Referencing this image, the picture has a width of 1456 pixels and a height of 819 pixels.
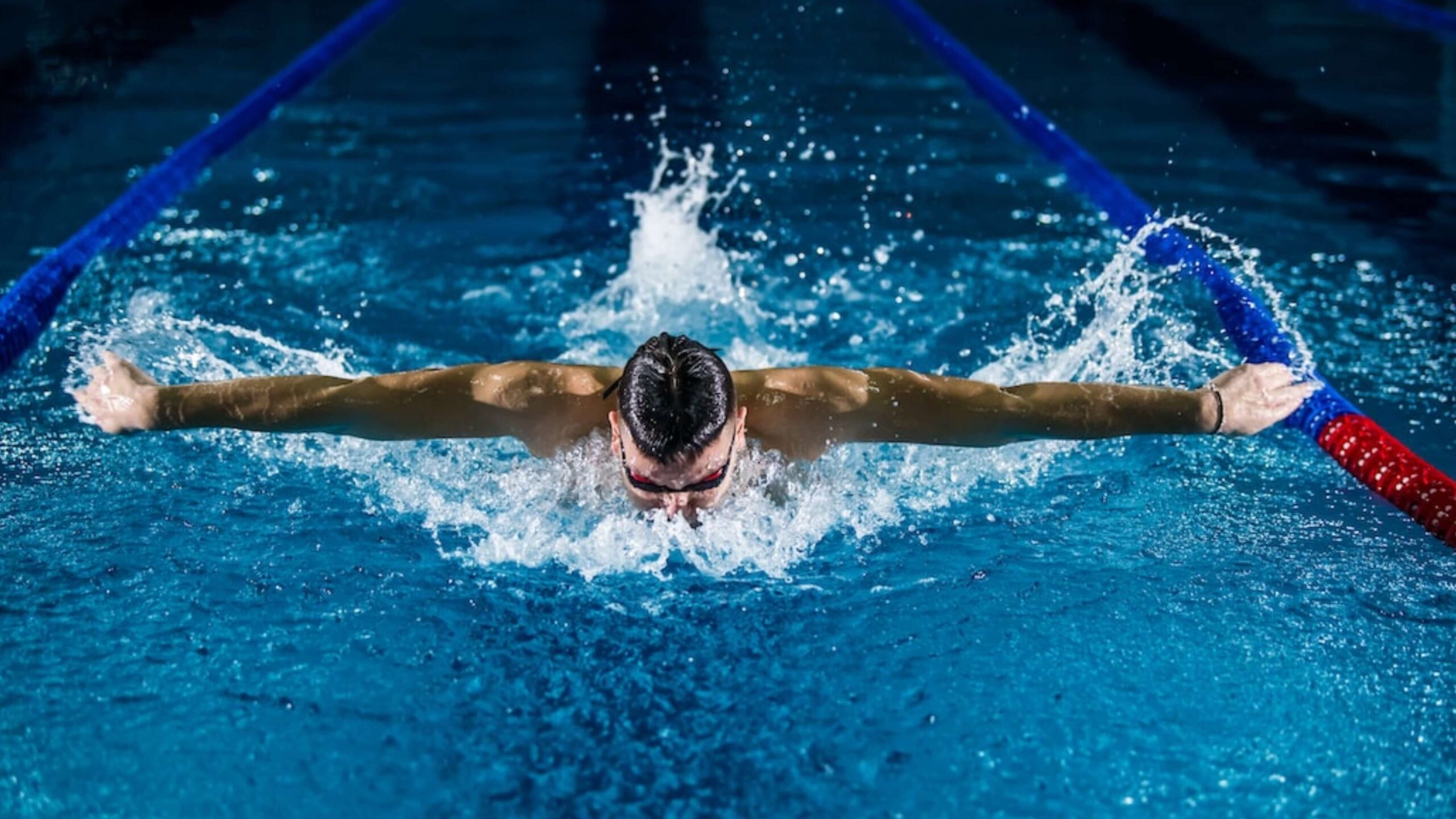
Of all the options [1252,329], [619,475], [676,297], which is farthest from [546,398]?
[1252,329]

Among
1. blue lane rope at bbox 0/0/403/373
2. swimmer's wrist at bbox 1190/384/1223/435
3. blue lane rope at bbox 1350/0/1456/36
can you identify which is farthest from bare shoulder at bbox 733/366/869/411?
blue lane rope at bbox 1350/0/1456/36

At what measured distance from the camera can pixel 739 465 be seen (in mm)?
2580

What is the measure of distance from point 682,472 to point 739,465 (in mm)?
306

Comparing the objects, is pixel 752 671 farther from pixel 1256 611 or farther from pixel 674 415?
pixel 1256 611

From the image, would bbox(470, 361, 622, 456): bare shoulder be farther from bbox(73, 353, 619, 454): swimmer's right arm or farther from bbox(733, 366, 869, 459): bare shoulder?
bbox(733, 366, 869, 459): bare shoulder

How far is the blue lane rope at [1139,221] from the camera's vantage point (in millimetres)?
3250

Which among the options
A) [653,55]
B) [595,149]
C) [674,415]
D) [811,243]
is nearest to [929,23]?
[653,55]

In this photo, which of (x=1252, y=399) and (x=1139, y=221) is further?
(x=1139, y=221)

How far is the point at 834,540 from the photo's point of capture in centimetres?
274

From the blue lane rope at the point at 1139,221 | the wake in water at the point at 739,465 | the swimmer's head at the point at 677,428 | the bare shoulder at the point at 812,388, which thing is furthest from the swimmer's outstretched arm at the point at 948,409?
the blue lane rope at the point at 1139,221

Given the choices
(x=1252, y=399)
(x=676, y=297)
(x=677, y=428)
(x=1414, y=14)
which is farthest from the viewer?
(x=1414, y=14)

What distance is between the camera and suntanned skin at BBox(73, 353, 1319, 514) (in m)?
2.57

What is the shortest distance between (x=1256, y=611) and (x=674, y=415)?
1.15 meters

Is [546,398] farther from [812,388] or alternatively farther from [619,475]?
[812,388]
